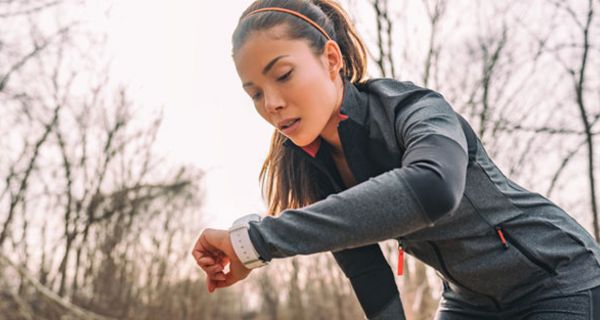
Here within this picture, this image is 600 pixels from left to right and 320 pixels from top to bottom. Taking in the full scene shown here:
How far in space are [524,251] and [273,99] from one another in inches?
29.5

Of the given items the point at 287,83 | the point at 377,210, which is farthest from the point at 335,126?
the point at 377,210

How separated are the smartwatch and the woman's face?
0.41m

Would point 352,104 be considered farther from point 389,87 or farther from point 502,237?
point 502,237

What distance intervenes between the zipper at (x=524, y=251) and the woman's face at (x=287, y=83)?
1.79ft

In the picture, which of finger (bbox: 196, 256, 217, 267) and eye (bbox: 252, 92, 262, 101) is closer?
finger (bbox: 196, 256, 217, 267)

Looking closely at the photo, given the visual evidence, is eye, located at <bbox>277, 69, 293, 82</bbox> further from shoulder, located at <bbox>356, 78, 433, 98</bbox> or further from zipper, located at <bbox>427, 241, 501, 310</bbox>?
zipper, located at <bbox>427, 241, 501, 310</bbox>

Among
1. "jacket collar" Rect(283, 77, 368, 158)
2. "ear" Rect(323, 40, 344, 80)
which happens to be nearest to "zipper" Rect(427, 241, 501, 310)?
"jacket collar" Rect(283, 77, 368, 158)

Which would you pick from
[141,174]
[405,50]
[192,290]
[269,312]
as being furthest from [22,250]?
[269,312]

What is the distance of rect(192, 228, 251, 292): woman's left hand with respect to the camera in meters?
1.29

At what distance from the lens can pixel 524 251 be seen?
5.05ft

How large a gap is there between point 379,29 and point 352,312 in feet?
61.0

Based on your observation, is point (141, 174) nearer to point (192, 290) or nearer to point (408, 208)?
point (192, 290)

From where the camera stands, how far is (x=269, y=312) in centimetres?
2866

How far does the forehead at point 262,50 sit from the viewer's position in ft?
4.97
